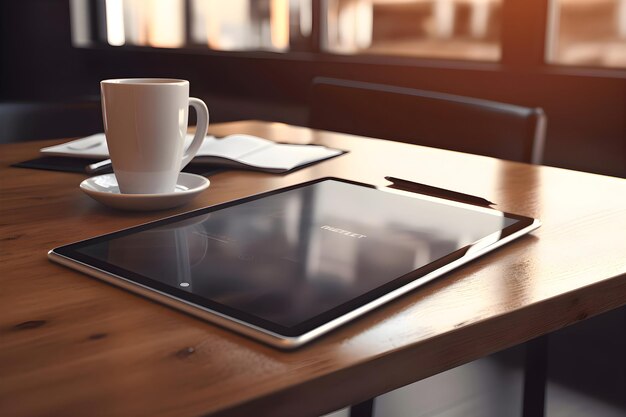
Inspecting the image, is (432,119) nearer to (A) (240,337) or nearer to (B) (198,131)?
(B) (198,131)

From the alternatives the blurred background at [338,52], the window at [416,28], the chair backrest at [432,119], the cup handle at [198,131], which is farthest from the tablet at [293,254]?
the window at [416,28]

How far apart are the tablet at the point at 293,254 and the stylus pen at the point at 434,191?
5 cm

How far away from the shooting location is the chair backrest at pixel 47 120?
1590mm

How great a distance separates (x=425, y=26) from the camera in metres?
2.59

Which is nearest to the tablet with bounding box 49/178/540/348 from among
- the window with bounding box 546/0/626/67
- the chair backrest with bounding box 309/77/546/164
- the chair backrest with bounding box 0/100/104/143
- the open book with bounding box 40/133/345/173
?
the open book with bounding box 40/133/345/173

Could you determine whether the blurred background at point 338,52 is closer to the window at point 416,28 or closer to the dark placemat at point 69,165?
the window at point 416,28

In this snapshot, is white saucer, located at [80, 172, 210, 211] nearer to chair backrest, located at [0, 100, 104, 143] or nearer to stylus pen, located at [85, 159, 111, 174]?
stylus pen, located at [85, 159, 111, 174]

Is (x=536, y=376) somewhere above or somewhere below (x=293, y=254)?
below

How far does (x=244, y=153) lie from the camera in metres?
1.06

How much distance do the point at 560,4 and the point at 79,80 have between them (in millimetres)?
2878

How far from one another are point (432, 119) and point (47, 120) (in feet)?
2.73

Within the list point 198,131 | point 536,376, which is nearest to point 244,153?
point 198,131

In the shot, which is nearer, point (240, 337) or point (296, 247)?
point (240, 337)

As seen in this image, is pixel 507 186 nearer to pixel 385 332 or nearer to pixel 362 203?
pixel 362 203
